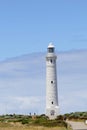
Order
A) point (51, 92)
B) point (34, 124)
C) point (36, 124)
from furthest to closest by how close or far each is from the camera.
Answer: point (51, 92)
point (34, 124)
point (36, 124)

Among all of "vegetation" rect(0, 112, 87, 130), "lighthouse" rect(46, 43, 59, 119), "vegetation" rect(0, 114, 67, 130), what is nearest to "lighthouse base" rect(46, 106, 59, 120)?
"lighthouse" rect(46, 43, 59, 119)

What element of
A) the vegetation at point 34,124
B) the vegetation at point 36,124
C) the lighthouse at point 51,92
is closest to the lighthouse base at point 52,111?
the lighthouse at point 51,92

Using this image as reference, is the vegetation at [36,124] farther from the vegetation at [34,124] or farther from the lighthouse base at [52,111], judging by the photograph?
the lighthouse base at [52,111]

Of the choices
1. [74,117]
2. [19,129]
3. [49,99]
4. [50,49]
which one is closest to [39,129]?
[19,129]

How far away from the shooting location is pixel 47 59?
288ft

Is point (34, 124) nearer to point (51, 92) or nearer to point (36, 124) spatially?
point (36, 124)

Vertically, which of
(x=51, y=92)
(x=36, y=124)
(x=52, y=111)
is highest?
(x=51, y=92)

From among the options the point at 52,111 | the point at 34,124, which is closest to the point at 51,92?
the point at 52,111

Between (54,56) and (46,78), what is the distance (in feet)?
13.5

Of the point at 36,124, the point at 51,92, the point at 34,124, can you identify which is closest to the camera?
the point at 36,124

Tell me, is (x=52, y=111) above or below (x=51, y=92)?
below

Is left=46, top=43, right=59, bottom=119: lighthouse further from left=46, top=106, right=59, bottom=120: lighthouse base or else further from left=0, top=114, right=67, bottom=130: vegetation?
left=0, top=114, right=67, bottom=130: vegetation

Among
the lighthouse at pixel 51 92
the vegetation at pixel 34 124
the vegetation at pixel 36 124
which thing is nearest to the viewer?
the vegetation at pixel 34 124

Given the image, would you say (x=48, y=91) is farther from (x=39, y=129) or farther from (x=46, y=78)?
(x=39, y=129)
